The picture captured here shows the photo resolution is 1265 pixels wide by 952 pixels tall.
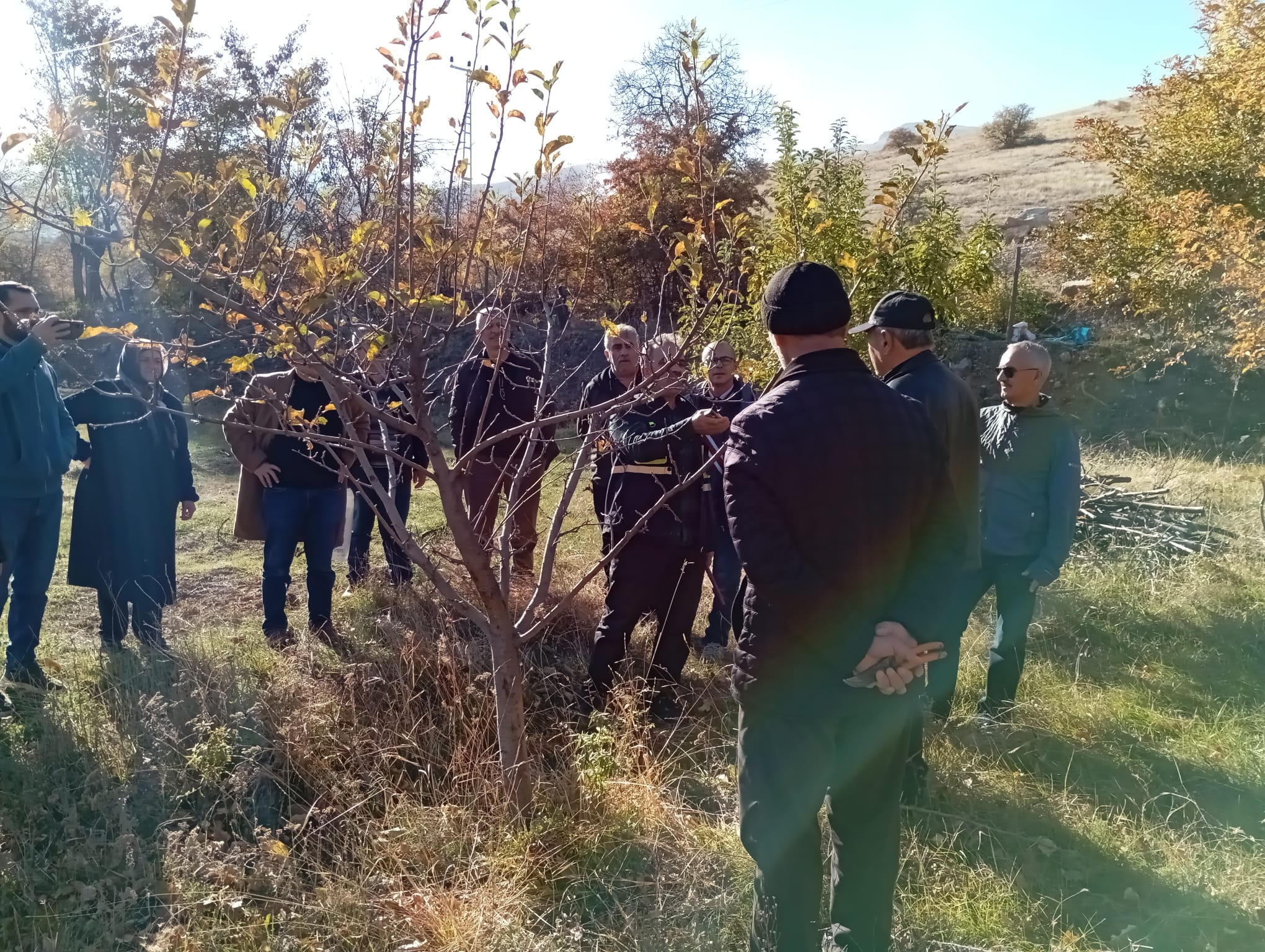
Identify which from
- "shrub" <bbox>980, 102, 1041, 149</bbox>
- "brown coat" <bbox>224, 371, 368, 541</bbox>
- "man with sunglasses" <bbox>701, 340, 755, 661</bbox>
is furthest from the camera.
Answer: "shrub" <bbox>980, 102, 1041, 149</bbox>

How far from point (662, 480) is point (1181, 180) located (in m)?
13.1

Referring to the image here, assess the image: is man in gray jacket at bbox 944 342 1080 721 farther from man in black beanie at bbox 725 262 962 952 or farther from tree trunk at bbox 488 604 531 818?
tree trunk at bbox 488 604 531 818

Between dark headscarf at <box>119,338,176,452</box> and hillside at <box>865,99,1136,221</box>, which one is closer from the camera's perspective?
dark headscarf at <box>119,338,176,452</box>

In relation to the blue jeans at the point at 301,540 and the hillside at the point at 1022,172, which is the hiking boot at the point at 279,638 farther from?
the hillside at the point at 1022,172

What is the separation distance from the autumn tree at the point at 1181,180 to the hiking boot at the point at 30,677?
1085 cm

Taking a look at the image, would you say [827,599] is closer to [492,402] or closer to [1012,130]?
[492,402]

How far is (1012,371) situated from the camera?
3502 millimetres

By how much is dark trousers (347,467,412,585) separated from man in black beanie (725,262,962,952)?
3081 millimetres

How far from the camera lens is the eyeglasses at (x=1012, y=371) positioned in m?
3.47

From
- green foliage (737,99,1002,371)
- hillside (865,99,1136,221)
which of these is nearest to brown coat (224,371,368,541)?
green foliage (737,99,1002,371)

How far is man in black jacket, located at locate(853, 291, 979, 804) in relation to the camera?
9.25ft

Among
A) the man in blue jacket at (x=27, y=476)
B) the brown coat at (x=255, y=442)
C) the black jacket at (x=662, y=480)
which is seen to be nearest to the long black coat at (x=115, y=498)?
the man in blue jacket at (x=27, y=476)

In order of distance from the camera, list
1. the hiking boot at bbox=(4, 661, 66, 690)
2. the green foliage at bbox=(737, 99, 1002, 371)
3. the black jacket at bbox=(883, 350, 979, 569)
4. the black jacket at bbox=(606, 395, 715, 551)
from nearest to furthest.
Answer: the black jacket at bbox=(883, 350, 979, 569)
the black jacket at bbox=(606, 395, 715, 551)
the hiking boot at bbox=(4, 661, 66, 690)
the green foliage at bbox=(737, 99, 1002, 371)

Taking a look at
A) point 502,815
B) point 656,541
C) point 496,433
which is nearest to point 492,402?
point 496,433
